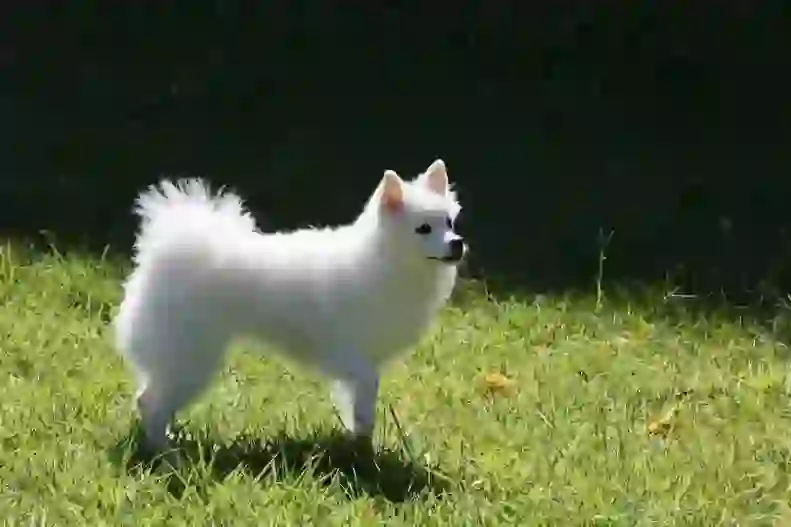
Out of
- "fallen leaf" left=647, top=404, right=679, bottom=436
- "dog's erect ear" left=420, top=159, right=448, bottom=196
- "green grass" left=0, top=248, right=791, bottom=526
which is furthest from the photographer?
"fallen leaf" left=647, top=404, right=679, bottom=436

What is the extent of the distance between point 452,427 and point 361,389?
54cm

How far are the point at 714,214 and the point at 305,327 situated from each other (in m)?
4.00

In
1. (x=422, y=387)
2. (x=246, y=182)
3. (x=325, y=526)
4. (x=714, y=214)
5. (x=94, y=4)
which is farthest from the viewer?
(x=94, y=4)

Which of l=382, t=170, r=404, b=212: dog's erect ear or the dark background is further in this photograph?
the dark background

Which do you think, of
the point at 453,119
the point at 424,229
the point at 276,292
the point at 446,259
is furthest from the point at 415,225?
the point at 453,119

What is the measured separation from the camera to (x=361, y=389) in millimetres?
4188

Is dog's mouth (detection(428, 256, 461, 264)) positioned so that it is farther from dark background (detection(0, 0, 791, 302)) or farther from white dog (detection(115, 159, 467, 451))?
dark background (detection(0, 0, 791, 302))

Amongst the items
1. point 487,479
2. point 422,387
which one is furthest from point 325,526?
point 422,387

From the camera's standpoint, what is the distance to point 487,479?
4.07 m

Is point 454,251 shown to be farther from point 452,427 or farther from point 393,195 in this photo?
point 452,427

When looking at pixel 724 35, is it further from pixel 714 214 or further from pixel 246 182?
pixel 246 182

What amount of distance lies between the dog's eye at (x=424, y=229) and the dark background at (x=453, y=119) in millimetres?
2316

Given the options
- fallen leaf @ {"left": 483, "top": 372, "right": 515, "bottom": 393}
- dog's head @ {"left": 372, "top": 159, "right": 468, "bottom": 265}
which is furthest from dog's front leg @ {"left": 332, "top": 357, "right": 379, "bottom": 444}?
fallen leaf @ {"left": 483, "top": 372, "right": 515, "bottom": 393}

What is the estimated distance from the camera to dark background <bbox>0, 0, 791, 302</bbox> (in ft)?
23.8
